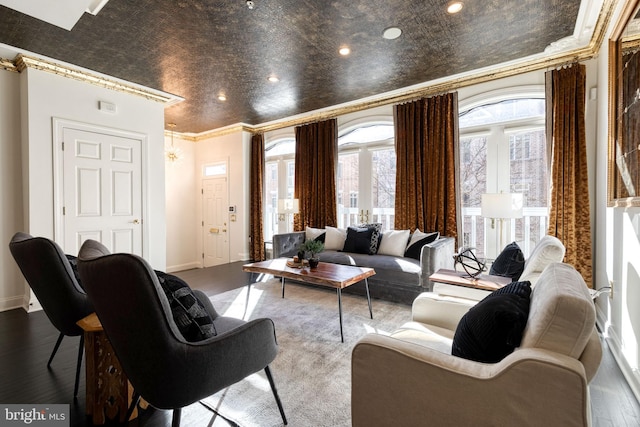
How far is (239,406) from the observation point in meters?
1.86

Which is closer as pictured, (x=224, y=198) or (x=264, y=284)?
(x=264, y=284)

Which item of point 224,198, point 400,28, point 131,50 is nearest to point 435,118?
point 400,28

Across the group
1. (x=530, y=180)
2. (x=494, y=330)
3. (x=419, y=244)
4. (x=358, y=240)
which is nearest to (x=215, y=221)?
(x=358, y=240)

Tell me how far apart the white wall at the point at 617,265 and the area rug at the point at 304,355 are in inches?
65.2

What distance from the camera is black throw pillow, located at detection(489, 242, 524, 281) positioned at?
280cm

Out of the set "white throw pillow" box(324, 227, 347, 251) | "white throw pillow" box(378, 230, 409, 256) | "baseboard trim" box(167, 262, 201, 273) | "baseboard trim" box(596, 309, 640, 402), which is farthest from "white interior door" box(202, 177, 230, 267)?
"baseboard trim" box(596, 309, 640, 402)

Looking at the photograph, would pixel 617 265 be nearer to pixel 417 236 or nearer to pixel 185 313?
pixel 417 236

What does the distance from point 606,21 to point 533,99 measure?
3.65ft

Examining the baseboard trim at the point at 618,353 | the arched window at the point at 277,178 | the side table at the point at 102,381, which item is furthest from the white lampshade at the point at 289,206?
the baseboard trim at the point at 618,353

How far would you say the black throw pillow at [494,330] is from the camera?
1.18 meters

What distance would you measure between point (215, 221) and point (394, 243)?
423 cm

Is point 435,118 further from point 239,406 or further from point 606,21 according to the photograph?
point 239,406

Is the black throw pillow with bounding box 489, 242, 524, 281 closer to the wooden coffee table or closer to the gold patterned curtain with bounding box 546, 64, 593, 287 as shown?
the gold patterned curtain with bounding box 546, 64, 593, 287

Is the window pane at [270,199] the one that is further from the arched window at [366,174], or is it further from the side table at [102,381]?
the side table at [102,381]
